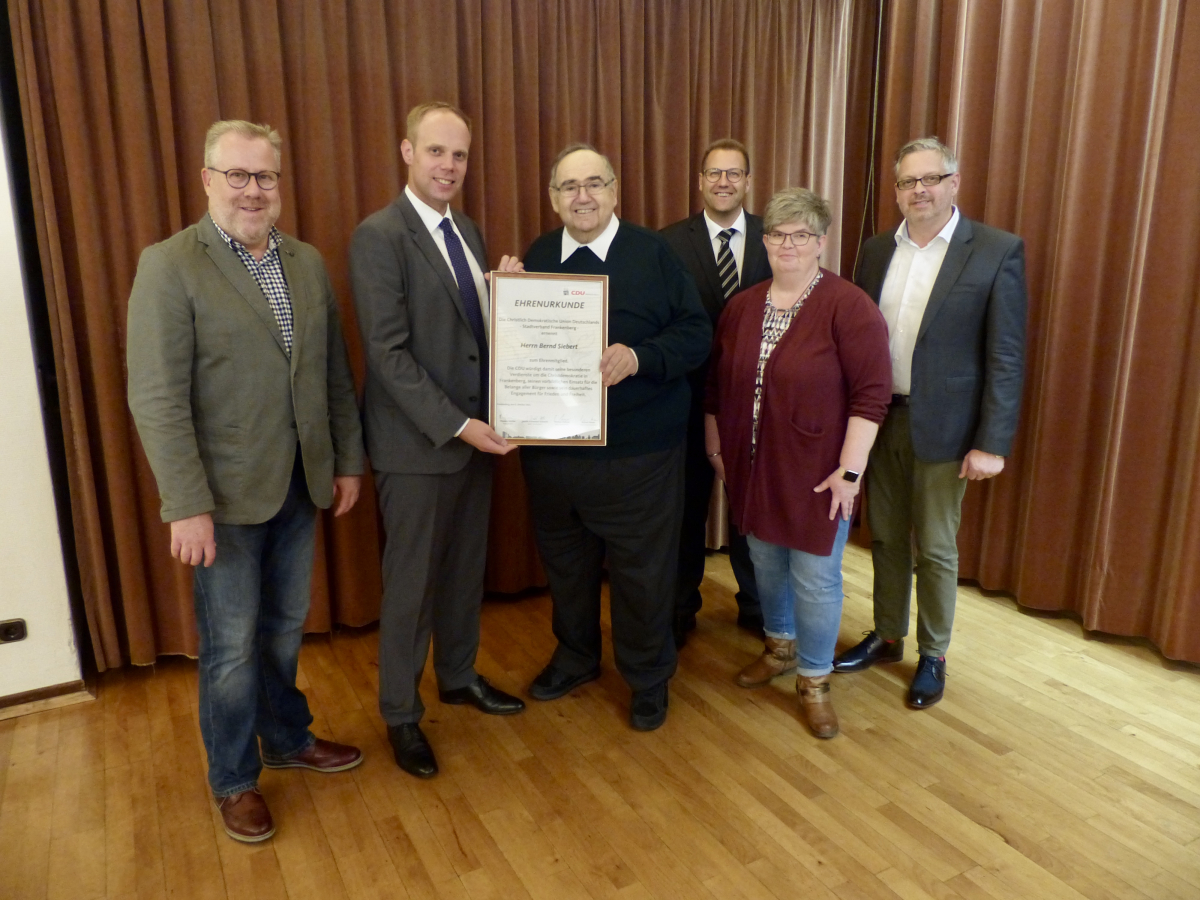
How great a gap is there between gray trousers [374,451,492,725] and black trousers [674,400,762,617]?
777mm

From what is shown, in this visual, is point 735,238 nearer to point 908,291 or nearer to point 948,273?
point 908,291

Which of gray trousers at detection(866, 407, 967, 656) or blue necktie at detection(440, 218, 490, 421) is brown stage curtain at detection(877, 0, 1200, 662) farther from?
blue necktie at detection(440, 218, 490, 421)

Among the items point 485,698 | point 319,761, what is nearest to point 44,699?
point 319,761

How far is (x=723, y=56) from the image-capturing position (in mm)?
3365

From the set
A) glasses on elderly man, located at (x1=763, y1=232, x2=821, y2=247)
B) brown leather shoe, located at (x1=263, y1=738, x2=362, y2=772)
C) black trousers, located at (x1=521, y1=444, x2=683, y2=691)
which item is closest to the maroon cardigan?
glasses on elderly man, located at (x1=763, y1=232, x2=821, y2=247)

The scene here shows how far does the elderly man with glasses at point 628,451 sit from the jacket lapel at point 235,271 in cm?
74

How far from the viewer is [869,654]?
273 centimetres

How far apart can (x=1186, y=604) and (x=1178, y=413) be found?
63 centimetres

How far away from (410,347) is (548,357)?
0.35 m

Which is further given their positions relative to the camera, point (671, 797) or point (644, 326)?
point (644, 326)

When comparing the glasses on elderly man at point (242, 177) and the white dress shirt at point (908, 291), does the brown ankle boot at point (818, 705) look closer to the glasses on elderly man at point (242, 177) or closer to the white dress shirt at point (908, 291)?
the white dress shirt at point (908, 291)

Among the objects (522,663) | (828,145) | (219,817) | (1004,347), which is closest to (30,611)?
(219,817)

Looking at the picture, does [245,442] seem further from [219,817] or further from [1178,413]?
[1178,413]

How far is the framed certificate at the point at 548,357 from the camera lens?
2.08 metres
